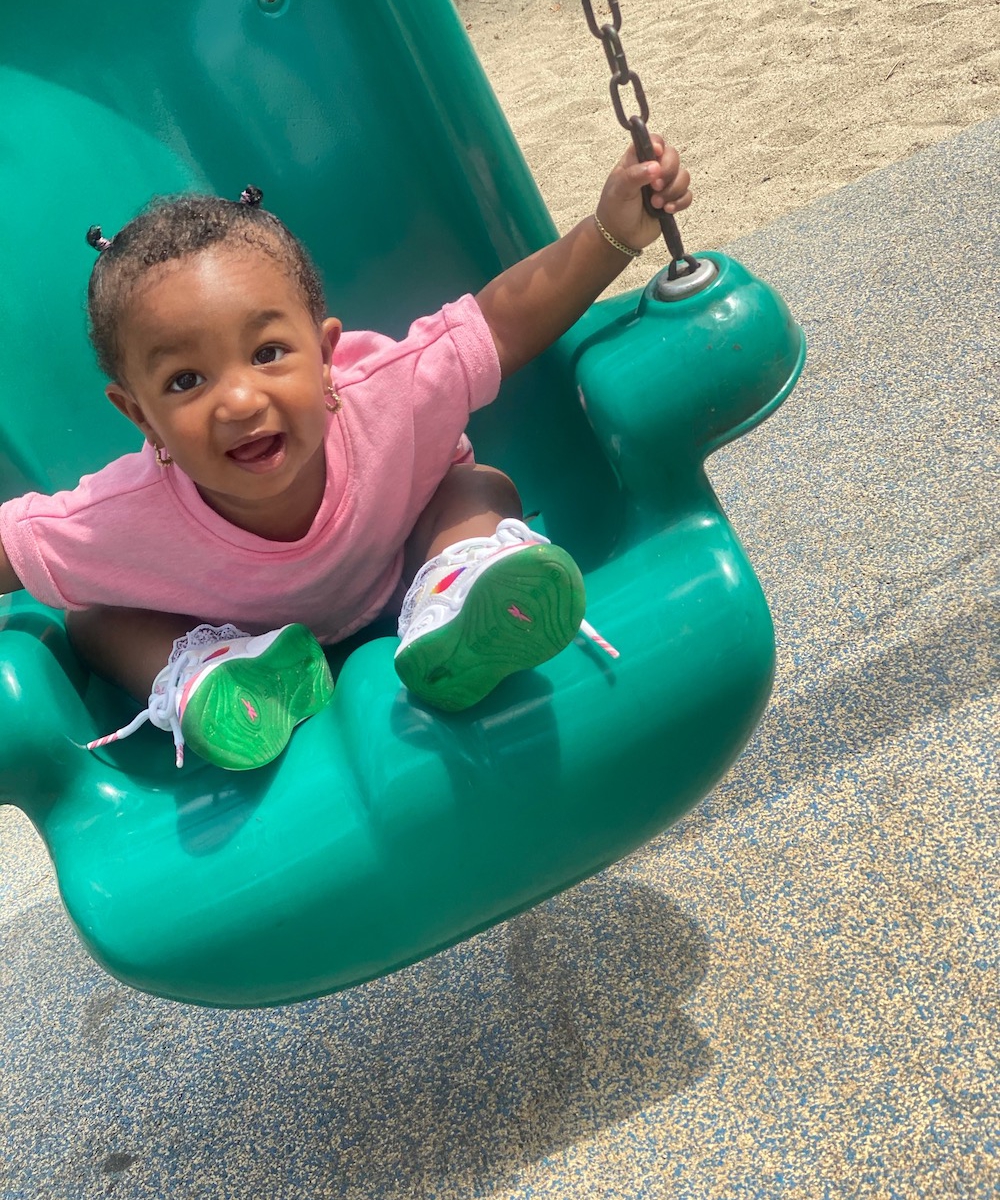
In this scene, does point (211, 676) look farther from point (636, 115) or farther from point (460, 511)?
point (636, 115)

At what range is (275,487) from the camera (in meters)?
1.09

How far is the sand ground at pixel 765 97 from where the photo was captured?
3227 millimetres

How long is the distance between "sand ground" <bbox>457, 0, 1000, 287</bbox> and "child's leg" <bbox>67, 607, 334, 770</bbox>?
2.13 meters

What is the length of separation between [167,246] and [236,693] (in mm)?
410

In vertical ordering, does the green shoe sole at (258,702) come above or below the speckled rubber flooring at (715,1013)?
above

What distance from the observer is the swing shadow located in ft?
3.93

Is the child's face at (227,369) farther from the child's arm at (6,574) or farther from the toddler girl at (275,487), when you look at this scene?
the child's arm at (6,574)

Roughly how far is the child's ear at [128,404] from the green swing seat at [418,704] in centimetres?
24

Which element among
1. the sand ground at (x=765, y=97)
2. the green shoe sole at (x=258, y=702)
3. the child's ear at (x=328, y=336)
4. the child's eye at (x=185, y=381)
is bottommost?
the sand ground at (x=765, y=97)

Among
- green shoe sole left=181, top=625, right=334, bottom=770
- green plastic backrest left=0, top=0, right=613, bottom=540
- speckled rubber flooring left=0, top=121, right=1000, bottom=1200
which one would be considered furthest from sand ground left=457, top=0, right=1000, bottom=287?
green shoe sole left=181, top=625, right=334, bottom=770

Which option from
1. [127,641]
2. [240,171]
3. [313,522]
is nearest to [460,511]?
[313,522]

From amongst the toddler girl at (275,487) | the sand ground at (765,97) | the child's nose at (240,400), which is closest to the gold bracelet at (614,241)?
the toddler girl at (275,487)

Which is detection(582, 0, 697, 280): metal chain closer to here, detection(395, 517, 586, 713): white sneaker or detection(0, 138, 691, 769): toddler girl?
detection(0, 138, 691, 769): toddler girl

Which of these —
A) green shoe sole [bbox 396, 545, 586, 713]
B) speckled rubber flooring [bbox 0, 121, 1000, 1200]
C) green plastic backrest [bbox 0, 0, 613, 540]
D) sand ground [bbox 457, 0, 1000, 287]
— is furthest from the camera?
sand ground [bbox 457, 0, 1000, 287]
